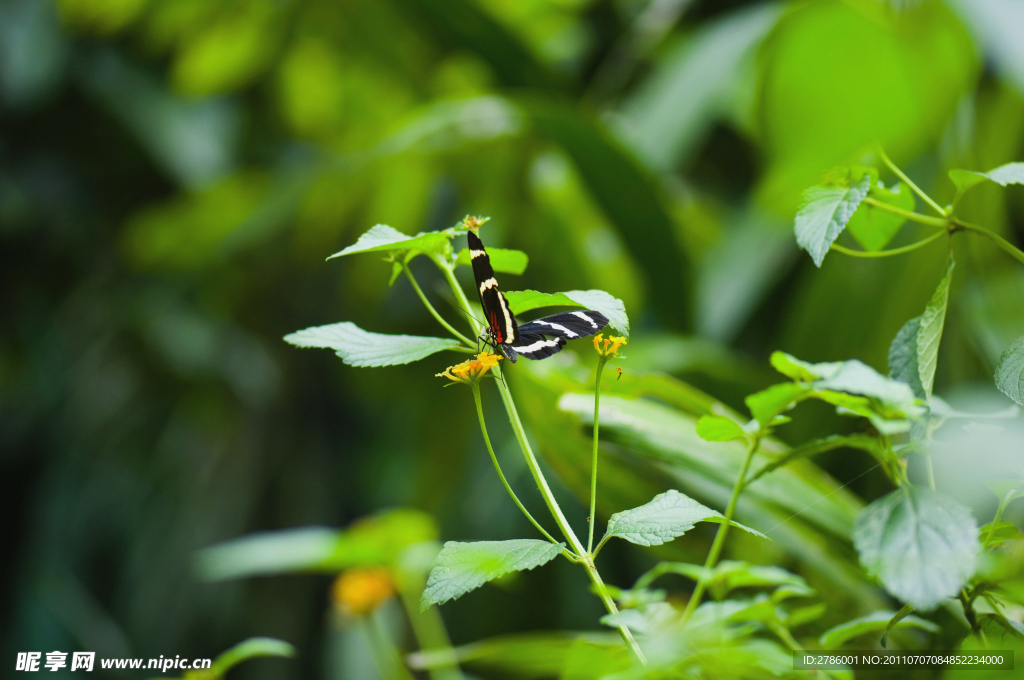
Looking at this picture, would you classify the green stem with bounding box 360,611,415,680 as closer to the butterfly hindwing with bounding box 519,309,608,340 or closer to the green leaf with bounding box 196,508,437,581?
the green leaf with bounding box 196,508,437,581

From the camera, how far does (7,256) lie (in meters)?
1.19

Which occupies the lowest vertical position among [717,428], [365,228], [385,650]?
[385,650]

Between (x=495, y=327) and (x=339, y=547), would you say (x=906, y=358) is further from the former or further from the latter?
(x=339, y=547)

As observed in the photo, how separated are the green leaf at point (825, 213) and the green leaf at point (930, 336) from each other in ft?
0.11

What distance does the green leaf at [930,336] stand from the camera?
0.53 feet

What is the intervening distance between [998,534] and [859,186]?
95 mm

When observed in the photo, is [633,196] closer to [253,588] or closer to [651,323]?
[651,323]

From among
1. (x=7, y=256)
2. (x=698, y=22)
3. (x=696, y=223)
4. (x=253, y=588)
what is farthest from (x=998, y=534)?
(x=7, y=256)

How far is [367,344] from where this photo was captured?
17 centimetres

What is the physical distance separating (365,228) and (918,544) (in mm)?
899

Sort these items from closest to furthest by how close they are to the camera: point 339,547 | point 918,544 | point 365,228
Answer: point 918,544 → point 339,547 → point 365,228

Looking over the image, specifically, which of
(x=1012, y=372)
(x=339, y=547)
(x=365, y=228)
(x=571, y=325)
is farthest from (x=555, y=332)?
(x=365, y=228)

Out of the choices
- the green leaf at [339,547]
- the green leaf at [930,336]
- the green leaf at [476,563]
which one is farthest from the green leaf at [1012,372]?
the green leaf at [339,547]

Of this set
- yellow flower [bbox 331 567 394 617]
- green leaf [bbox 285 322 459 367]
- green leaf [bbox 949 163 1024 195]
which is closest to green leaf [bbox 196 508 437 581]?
yellow flower [bbox 331 567 394 617]
